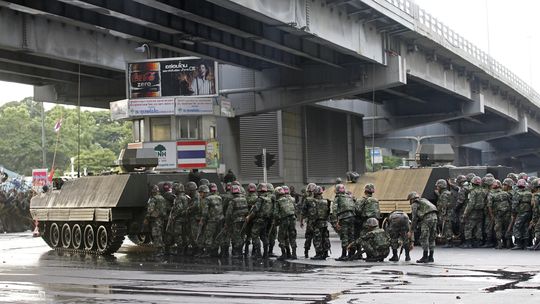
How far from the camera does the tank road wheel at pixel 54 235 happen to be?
23.2 meters

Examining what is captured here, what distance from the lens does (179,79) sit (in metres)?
36.8

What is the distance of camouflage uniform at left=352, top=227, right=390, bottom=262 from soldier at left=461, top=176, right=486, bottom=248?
12.4ft

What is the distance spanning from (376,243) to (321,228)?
1450 mm

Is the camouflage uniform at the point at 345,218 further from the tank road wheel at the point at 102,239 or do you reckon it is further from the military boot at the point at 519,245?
the tank road wheel at the point at 102,239

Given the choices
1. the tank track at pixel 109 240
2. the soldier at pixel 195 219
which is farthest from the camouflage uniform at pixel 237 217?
the tank track at pixel 109 240

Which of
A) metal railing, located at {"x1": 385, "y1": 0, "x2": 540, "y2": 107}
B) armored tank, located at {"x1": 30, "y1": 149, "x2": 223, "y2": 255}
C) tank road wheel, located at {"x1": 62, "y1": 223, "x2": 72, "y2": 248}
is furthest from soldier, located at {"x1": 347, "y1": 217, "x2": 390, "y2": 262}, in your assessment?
metal railing, located at {"x1": 385, "y1": 0, "x2": 540, "y2": 107}

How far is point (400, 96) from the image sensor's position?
48.2m

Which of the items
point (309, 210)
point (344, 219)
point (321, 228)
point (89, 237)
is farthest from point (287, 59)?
point (344, 219)

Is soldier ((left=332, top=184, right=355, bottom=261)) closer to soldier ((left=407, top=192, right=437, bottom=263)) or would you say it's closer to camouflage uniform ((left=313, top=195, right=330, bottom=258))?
camouflage uniform ((left=313, top=195, right=330, bottom=258))

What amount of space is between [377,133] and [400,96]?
6.93 metres

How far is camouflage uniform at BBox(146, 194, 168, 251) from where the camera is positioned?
19844 millimetres

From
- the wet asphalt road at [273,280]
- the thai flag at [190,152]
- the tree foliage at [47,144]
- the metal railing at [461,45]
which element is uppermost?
the metal railing at [461,45]

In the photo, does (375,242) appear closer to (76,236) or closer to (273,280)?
(273,280)

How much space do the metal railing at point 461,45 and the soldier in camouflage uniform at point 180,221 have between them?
14.6m
